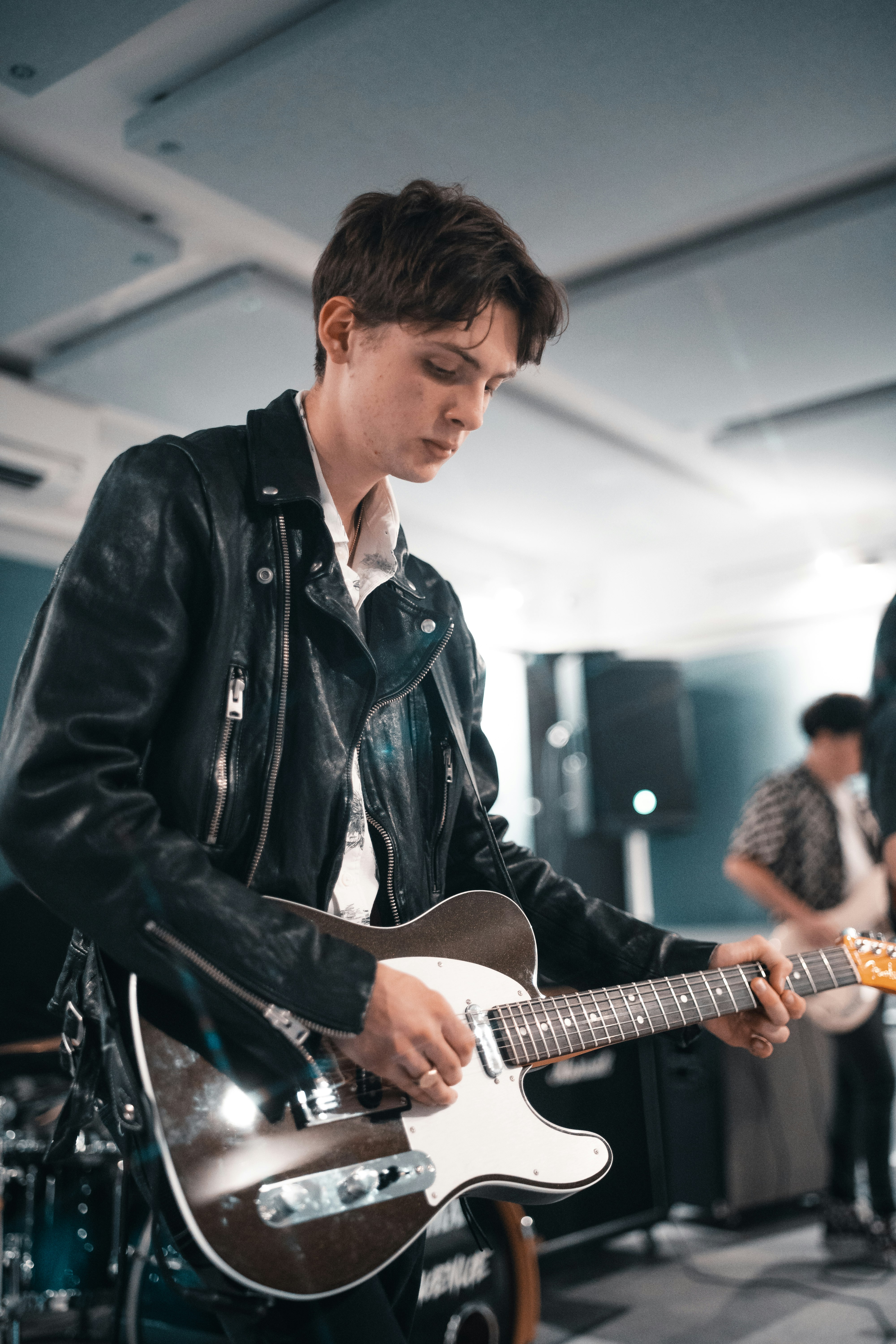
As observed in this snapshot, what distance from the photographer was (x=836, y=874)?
12.7 feet

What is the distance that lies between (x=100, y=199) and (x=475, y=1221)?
10.5 ft

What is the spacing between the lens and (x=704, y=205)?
3.17 metres

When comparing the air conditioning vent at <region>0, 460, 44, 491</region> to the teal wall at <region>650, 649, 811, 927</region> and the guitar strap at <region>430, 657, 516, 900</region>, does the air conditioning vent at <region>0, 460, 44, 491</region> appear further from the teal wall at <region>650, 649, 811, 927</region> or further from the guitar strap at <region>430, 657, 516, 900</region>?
the teal wall at <region>650, 649, 811, 927</region>

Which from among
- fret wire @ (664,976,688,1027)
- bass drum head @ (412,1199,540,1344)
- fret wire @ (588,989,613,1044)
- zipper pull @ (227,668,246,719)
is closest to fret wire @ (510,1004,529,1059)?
fret wire @ (588,989,613,1044)

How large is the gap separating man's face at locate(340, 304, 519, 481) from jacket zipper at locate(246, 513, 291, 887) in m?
0.16

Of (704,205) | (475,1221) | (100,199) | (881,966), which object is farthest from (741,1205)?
(100,199)

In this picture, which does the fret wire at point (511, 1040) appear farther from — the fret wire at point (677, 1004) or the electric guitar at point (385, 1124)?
the fret wire at point (677, 1004)

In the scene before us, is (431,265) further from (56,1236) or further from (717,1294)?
(717,1294)

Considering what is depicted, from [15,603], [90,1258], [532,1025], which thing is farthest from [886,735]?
[15,603]

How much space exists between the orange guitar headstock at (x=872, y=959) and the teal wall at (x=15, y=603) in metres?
4.00

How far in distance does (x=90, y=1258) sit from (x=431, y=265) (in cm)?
253

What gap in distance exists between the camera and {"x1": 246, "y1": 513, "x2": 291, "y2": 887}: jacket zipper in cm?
111

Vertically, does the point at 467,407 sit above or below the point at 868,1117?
above

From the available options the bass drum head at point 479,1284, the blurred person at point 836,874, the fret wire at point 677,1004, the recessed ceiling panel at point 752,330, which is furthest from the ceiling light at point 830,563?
the fret wire at point 677,1004
